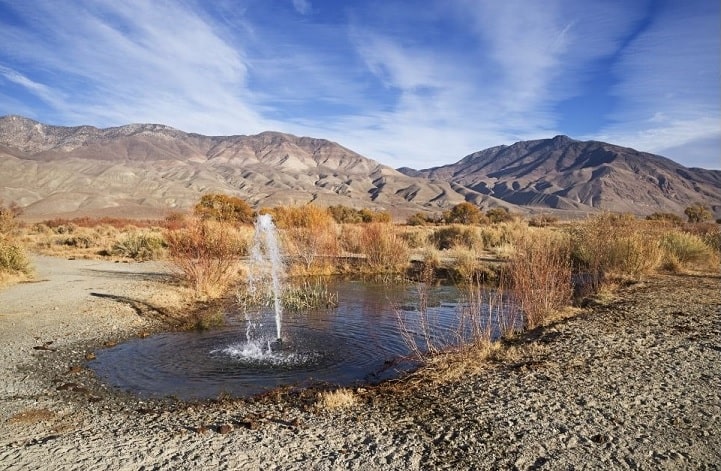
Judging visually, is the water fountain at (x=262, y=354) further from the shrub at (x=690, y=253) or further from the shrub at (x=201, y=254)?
the shrub at (x=690, y=253)

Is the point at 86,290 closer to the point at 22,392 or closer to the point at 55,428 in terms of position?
the point at 22,392

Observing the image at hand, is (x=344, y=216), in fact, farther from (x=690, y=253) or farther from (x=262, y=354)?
(x=262, y=354)

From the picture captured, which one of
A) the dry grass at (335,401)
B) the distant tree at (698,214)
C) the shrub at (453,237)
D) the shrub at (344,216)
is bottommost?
the dry grass at (335,401)

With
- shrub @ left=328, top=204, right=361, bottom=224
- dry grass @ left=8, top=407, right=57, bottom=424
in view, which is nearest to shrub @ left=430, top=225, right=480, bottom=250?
shrub @ left=328, top=204, right=361, bottom=224

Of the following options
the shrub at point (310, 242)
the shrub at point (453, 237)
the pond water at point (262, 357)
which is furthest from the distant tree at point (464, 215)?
the pond water at point (262, 357)

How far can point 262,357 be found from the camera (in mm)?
9719

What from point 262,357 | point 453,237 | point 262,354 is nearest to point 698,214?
point 453,237

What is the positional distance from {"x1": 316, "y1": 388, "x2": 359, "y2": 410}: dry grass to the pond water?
122 cm

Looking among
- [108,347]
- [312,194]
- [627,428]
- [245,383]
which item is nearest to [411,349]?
[245,383]

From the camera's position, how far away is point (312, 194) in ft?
467

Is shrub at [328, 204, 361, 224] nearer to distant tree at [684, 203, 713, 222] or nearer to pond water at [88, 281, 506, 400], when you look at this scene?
pond water at [88, 281, 506, 400]

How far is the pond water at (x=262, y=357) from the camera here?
8195 mm

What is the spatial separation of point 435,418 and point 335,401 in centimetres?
138

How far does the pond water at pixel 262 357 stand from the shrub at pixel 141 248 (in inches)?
594
